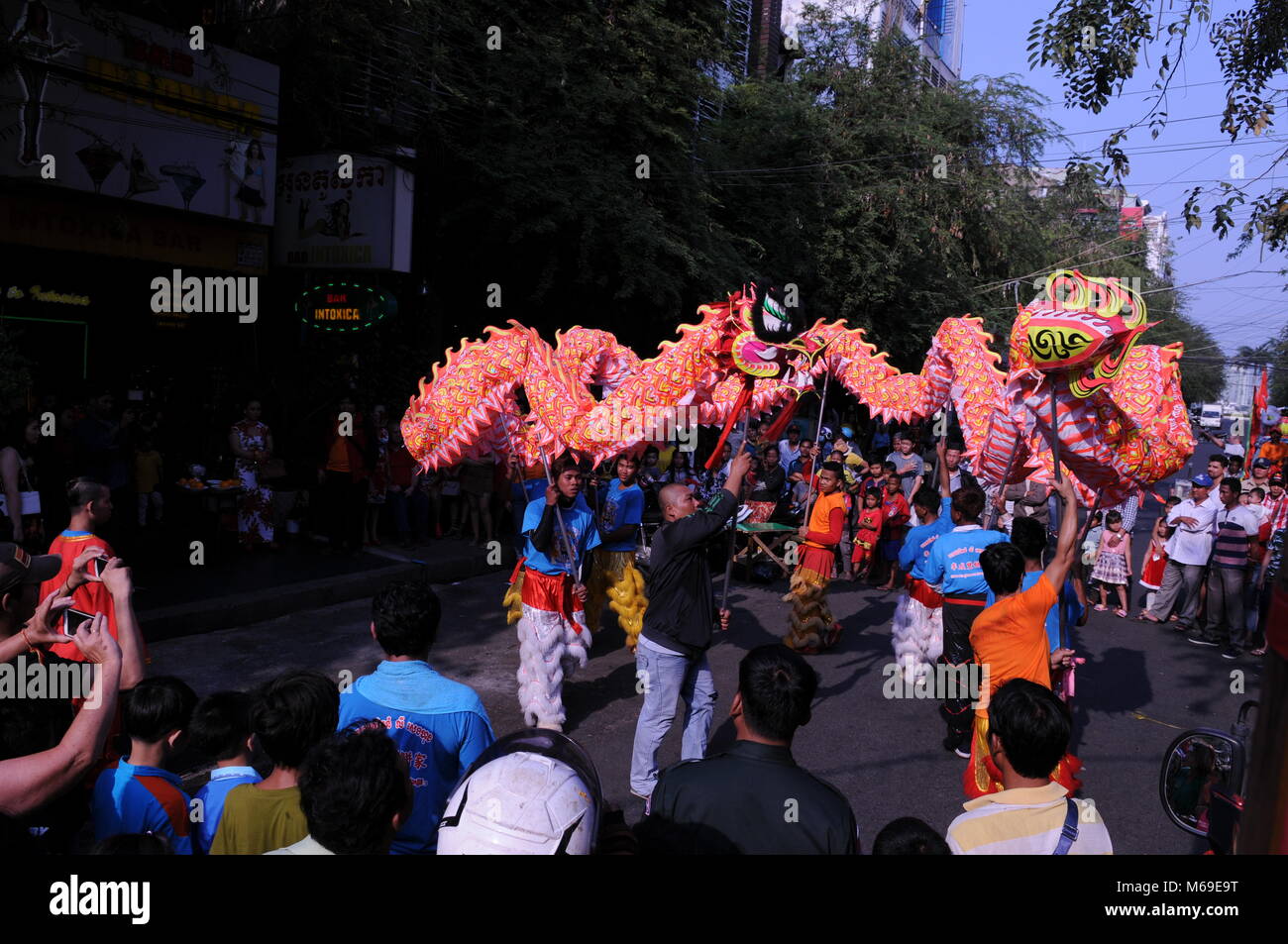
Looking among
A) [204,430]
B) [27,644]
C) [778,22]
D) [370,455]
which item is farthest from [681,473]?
[778,22]

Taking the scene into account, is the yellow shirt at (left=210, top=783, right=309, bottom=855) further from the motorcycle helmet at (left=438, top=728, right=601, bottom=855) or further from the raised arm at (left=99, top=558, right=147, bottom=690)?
the raised arm at (left=99, top=558, right=147, bottom=690)

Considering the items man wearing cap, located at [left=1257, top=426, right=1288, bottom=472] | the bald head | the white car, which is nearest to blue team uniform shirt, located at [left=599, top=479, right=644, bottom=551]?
the bald head

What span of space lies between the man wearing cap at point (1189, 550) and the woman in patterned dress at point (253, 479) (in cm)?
947

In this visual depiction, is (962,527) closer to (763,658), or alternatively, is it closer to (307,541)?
(763,658)

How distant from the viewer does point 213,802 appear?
2793mm

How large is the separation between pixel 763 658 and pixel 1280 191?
248 inches

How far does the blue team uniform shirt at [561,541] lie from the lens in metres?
6.17

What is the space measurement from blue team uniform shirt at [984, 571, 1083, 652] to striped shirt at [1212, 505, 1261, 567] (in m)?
4.67

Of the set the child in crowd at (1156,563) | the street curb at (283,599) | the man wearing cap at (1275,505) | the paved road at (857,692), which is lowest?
the paved road at (857,692)

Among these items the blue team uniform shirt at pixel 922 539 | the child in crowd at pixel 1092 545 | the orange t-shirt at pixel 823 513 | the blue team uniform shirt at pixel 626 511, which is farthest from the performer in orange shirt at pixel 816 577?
the child in crowd at pixel 1092 545

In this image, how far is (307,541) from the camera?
10891 millimetres

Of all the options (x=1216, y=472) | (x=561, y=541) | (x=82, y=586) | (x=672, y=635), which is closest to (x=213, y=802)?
(x=82, y=586)

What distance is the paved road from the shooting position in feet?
17.9

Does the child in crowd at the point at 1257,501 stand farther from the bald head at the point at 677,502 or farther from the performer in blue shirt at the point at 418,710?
the performer in blue shirt at the point at 418,710
